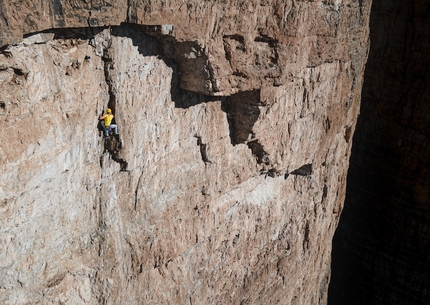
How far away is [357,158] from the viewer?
1606cm

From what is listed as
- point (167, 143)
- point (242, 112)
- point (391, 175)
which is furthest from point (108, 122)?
point (391, 175)

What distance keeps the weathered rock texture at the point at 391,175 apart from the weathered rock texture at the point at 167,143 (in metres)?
2.87

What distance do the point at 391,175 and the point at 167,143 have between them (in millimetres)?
9421

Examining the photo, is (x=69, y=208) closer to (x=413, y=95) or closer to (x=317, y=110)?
(x=317, y=110)

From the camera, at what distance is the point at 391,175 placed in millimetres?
15352

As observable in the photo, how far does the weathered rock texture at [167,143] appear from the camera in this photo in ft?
20.4

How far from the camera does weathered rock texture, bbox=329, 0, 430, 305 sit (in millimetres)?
14227

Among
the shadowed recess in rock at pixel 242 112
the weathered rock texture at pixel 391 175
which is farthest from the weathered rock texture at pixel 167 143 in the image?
the weathered rock texture at pixel 391 175

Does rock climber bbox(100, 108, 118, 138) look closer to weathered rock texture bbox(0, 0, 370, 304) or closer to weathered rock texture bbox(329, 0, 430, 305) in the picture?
weathered rock texture bbox(0, 0, 370, 304)

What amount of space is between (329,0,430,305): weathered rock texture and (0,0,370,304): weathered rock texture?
287 cm

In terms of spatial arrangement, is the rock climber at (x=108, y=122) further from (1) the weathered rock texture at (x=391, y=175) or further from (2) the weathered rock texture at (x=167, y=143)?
(1) the weathered rock texture at (x=391, y=175)

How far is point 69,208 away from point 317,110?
618 centimetres

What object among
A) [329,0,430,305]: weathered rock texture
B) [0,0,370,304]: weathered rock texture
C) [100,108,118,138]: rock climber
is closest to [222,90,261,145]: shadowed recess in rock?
[0,0,370,304]: weathered rock texture

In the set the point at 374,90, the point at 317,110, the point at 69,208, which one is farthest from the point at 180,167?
the point at 374,90
